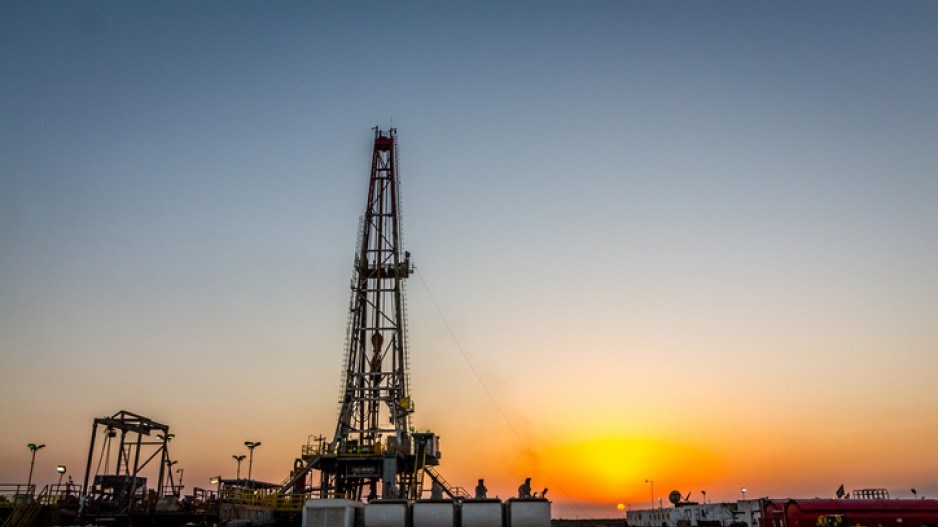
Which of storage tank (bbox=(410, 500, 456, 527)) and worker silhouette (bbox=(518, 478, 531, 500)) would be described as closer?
storage tank (bbox=(410, 500, 456, 527))

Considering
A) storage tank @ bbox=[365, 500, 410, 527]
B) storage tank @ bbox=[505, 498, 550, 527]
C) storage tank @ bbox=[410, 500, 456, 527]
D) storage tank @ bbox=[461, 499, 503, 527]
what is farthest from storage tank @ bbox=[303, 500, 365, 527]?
storage tank @ bbox=[505, 498, 550, 527]

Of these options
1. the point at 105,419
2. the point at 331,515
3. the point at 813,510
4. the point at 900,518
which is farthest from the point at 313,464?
the point at 900,518

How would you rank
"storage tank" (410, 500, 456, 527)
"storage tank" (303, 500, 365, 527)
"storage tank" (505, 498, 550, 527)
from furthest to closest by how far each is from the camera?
"storage tank" (410, 500, 456, 527) < "storage tank" (303, 500, 365, 527) < "storage tank" (505, 498, 550, 527)

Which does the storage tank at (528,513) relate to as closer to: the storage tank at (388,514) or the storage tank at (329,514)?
the storage tank at (388,514)

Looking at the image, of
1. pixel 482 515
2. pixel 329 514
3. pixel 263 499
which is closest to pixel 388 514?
pixel 329 514

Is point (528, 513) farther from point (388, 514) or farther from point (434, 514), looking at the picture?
point (388, 514)

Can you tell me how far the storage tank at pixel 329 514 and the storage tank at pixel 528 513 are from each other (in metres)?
8.26

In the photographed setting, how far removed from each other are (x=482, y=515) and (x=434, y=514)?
253cm

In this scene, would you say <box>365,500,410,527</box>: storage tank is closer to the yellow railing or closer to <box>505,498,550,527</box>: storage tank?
<box>505,498,550,527</box>: storage tank

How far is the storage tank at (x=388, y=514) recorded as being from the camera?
38.9 m

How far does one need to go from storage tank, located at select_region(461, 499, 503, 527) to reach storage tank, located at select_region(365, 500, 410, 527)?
3096 millimetres

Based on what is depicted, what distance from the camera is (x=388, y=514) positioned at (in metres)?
39.1

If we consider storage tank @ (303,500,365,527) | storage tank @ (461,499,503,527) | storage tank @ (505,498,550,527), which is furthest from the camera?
storage tank @ (303,500,365,527)

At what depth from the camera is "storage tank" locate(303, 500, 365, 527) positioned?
3866cm
